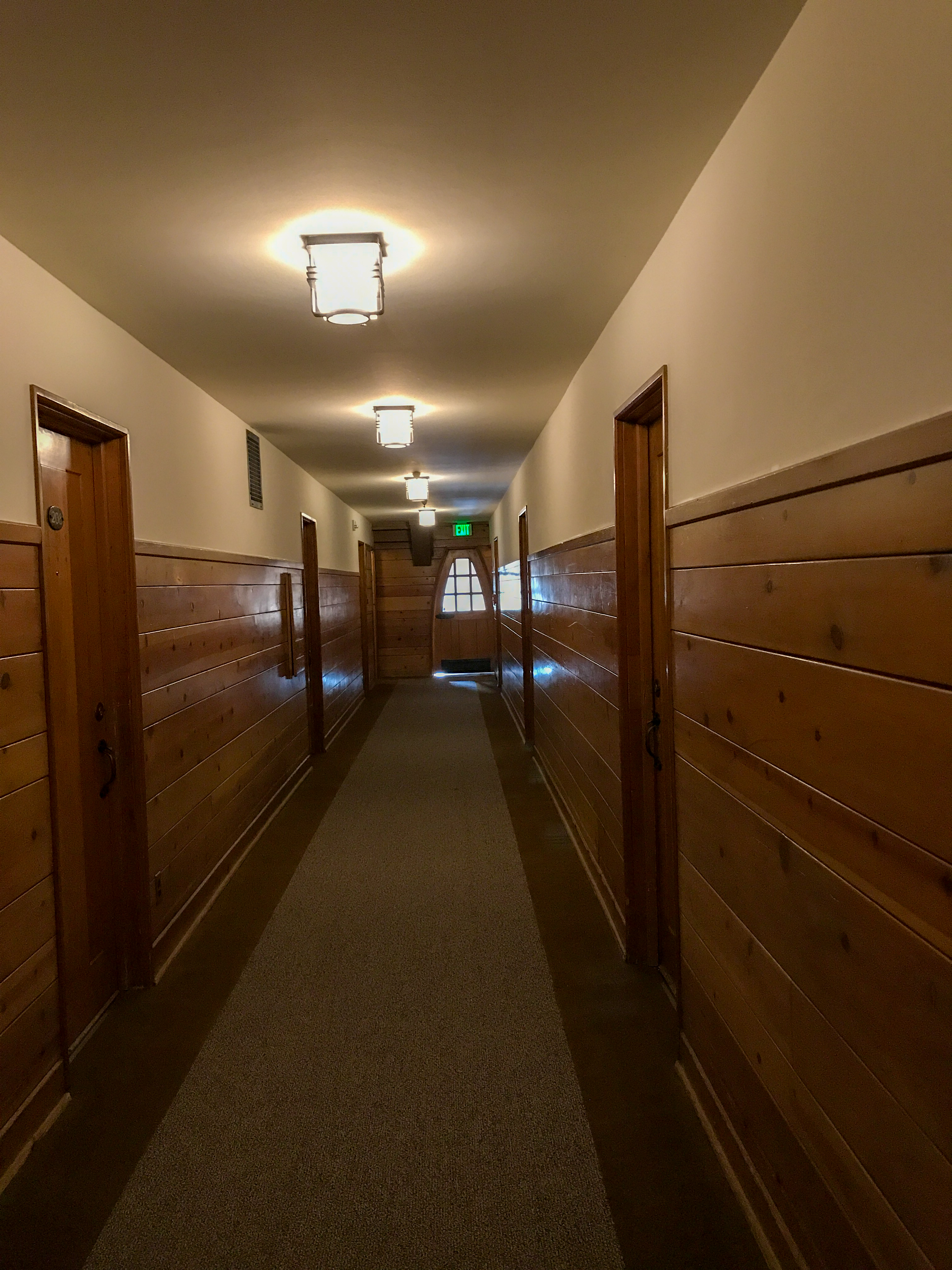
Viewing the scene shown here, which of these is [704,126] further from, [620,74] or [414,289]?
[414,289]

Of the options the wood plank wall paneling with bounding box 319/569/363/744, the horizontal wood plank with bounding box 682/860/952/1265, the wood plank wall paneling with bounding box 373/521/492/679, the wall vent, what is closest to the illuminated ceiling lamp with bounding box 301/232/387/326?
the horizontal wood plank with bounding box 682/860/952/1265

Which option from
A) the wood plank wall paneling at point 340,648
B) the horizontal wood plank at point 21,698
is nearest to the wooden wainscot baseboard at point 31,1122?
the horizontal wood plank at point 21,698

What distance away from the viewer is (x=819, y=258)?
1394 mm

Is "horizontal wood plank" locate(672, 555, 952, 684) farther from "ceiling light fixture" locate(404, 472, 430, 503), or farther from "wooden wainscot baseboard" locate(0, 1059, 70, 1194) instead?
"ceiling light fixture" locate(404, 472, 430, 503)

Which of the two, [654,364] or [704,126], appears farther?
[654,364]

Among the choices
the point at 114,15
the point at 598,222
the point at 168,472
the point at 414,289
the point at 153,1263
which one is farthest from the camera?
the point at 168,472

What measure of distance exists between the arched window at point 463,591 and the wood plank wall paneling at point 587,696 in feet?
23.9

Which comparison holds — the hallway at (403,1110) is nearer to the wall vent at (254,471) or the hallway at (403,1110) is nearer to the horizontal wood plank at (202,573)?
the horizontal wood plank at (202,573)

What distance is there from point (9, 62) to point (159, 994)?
8.93 feet

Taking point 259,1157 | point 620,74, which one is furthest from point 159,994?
point 620,74

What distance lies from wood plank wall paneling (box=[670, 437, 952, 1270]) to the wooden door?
8909 mm

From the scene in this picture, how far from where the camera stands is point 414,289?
281 cm

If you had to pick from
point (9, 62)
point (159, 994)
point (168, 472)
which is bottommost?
point (159, 994)

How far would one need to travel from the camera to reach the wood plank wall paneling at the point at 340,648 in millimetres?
7664
